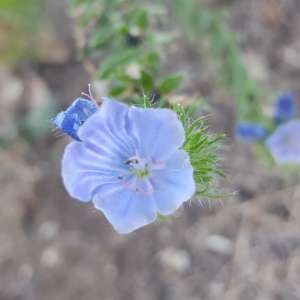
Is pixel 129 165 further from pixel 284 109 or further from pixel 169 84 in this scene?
pixel 284 109

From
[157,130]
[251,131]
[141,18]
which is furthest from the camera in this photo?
A: [251,131]

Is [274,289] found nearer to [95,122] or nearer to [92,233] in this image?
[92,233]

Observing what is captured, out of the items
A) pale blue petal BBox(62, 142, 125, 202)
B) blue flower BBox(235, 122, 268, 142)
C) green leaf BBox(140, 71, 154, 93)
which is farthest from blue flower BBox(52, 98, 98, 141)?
blue flower BBox(235, 122, 268, 142)

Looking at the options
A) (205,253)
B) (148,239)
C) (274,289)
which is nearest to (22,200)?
(148,239)

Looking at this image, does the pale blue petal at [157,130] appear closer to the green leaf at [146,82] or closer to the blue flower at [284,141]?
the green leaf at [146,82]

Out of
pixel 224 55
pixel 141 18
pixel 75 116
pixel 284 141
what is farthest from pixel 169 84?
pixel 224 55
